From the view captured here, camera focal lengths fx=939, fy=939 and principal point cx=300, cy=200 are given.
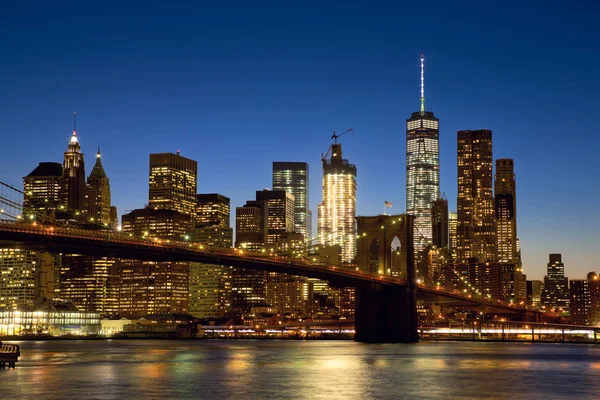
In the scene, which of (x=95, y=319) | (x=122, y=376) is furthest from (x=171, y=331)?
(x=122, y=376)

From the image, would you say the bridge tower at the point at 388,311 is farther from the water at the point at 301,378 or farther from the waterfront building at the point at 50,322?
the waterfront building at the point at 50,322

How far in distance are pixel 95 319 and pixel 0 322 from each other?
15915mm

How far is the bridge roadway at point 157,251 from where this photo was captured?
2618 inches

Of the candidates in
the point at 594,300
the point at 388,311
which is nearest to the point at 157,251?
the point at 388,311

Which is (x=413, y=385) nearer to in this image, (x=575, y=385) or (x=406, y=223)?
(x=575, y=385)

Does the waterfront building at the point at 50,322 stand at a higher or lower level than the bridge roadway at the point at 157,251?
lower

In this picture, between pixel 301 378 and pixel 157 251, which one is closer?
pixel 301 378

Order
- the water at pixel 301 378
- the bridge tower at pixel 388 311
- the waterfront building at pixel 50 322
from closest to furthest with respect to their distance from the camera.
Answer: the water at pixel 301 378 < the bridge tower at pixel 388 311 < the waterfront building at pixel 50 322

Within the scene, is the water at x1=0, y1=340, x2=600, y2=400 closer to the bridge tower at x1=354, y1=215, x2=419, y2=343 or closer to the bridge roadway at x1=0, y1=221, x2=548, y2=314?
the bridge roadway at x1=0, y1=221, x2=548, y2=314

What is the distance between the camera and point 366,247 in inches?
4710

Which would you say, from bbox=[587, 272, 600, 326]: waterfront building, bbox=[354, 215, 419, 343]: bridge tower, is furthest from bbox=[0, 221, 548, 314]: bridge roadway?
bbox=[587, 272, 600, 326]: waterfront building

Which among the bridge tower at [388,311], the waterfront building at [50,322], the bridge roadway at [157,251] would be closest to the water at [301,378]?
the bridge roadway at [157,251]

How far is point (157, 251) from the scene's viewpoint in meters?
76.6

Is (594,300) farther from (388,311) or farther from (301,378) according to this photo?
(301,378)
